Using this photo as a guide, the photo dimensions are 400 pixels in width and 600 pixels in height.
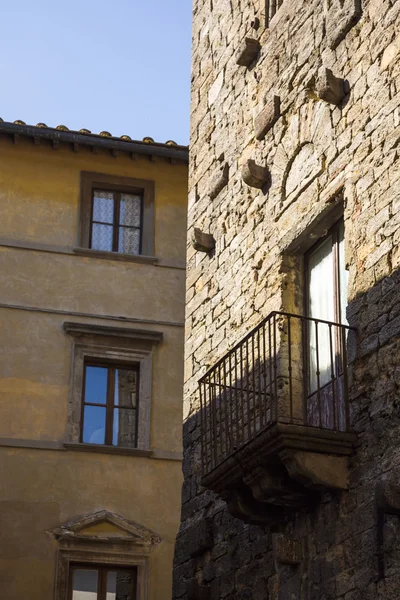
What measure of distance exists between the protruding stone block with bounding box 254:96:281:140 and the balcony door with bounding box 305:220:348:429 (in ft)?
4.07

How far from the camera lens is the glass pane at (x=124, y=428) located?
15250mm

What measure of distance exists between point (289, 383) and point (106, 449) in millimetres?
7234

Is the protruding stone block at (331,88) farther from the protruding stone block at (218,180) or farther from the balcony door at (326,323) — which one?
the protruding stone block at (218,180)

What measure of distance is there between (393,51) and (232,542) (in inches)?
150

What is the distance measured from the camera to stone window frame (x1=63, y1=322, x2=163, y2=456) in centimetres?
1522

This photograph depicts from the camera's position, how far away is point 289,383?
26.7ft

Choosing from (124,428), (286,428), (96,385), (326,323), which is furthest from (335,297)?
(96,385)

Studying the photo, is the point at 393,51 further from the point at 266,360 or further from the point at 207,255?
the point at 207,255

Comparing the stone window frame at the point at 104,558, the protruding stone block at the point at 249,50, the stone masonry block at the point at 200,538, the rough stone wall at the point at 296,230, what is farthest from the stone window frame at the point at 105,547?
the protruding stone block at the point at 249,50

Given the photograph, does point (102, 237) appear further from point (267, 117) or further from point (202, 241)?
point (267, 117)

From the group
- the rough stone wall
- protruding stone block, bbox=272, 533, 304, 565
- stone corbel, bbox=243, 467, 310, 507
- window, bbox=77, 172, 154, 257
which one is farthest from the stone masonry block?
window, bbox=77, 172, 154, 257

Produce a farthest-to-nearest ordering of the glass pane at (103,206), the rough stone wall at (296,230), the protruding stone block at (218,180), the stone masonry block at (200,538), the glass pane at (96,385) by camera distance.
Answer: the glass pane at (103,206) < the glass pane at (96,385) < the protruding stone block at (218,180) < the stone masonry block at (200,538) < the rough stone wall at (296,230)

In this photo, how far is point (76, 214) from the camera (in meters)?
16.3

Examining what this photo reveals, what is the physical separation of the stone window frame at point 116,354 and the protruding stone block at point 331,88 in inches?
293
